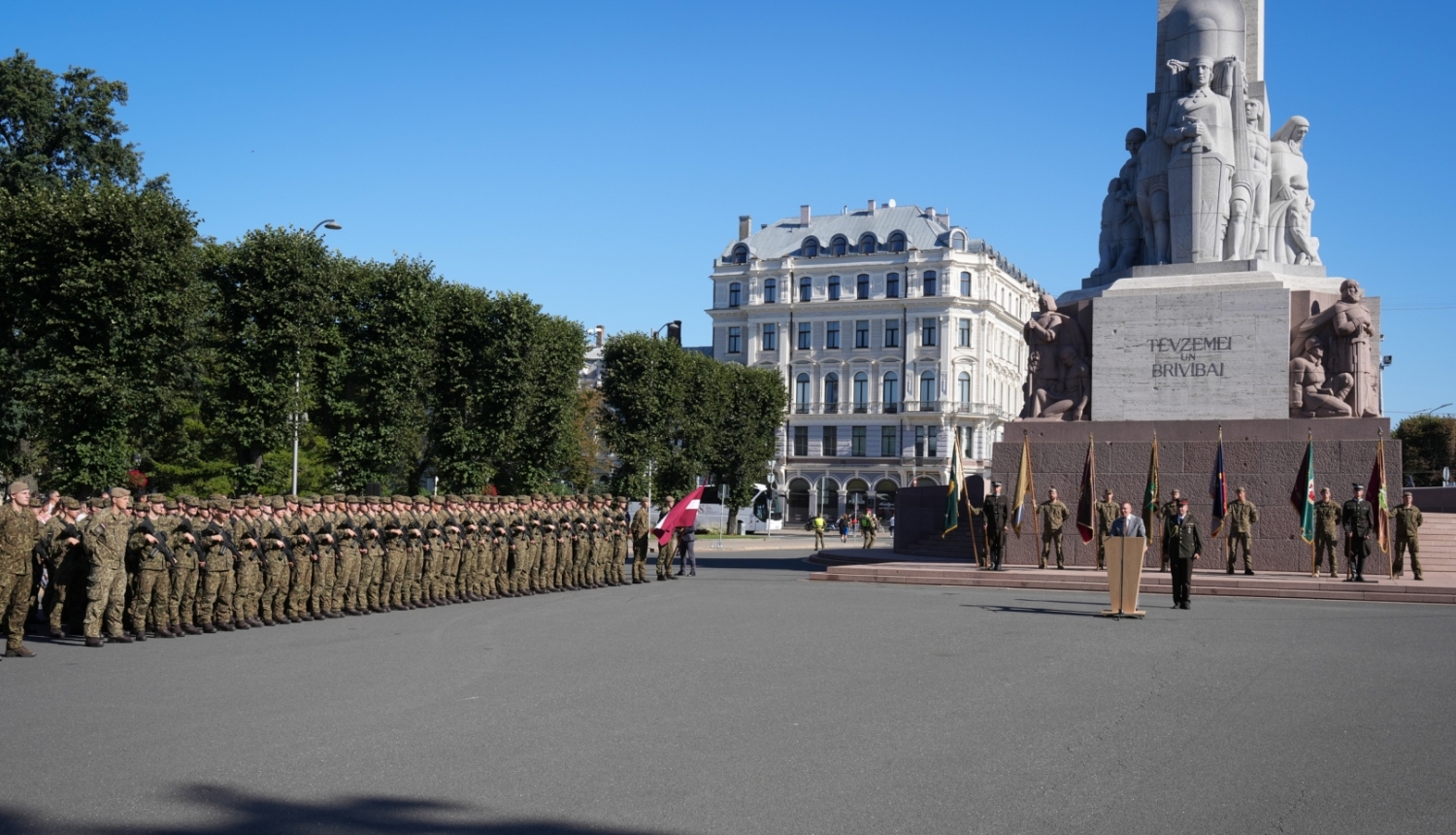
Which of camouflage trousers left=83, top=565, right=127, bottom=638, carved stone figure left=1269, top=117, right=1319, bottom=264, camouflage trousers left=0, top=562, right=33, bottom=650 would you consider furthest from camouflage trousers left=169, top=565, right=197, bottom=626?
carved stone figure left=1269, top=117, right=1319, bottom=264

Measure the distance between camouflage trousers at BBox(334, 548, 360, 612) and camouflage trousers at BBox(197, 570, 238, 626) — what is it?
5.82 ft

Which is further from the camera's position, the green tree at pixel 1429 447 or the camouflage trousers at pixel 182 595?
the green tree at pixel 1429 447

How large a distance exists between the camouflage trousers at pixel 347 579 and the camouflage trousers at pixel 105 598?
10.8ft

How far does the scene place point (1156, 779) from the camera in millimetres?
7043

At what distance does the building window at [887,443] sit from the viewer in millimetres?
81875

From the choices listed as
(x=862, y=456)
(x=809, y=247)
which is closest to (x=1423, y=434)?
(x=862, y=456)

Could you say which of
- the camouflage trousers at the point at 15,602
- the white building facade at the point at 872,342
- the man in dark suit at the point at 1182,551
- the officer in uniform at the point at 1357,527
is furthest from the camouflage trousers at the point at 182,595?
the white building facade at the point at 872,342

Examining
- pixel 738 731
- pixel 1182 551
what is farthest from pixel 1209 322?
pixel 738 731

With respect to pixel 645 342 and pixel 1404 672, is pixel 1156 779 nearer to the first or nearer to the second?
pixel 1404 672

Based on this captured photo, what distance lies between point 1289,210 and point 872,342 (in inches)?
2238

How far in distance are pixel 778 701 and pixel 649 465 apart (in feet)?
131

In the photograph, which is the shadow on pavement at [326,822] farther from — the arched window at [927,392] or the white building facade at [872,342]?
the arched window at [927,392]

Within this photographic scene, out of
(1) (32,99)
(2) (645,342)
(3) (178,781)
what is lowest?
(3) (178,781)

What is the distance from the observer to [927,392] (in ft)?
268
